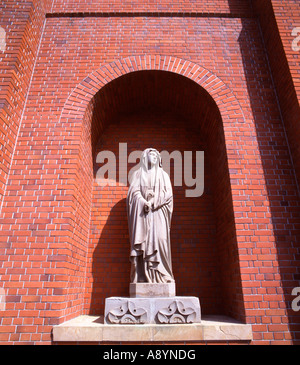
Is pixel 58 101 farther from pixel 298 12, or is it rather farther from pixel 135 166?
pixel 298 12

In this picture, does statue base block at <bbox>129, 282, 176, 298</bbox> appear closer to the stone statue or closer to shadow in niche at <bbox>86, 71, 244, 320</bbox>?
the stone statue

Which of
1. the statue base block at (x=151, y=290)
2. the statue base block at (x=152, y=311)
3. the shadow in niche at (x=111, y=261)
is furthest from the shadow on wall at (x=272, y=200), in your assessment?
the shadow in niche at (x=111, y=261)

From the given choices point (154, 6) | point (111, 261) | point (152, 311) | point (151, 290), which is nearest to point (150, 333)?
point (152, 311)

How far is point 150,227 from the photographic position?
352 cm

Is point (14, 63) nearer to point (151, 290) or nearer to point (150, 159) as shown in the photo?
point (150, 159)

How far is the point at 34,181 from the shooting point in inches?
144

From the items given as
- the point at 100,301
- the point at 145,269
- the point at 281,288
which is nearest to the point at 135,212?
the point at 145,269

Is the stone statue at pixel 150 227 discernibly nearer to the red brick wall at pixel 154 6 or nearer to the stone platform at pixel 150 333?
the stone platform at pixel 150 333

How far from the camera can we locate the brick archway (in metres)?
3.53

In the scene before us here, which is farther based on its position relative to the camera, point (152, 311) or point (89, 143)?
point (89, 143)

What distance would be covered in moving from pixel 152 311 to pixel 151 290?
0.24 meters

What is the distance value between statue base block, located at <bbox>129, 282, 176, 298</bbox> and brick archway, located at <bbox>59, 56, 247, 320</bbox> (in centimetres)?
85

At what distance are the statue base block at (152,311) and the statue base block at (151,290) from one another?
10 centimetres

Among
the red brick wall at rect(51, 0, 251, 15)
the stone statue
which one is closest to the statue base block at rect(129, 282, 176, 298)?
the stone statue
